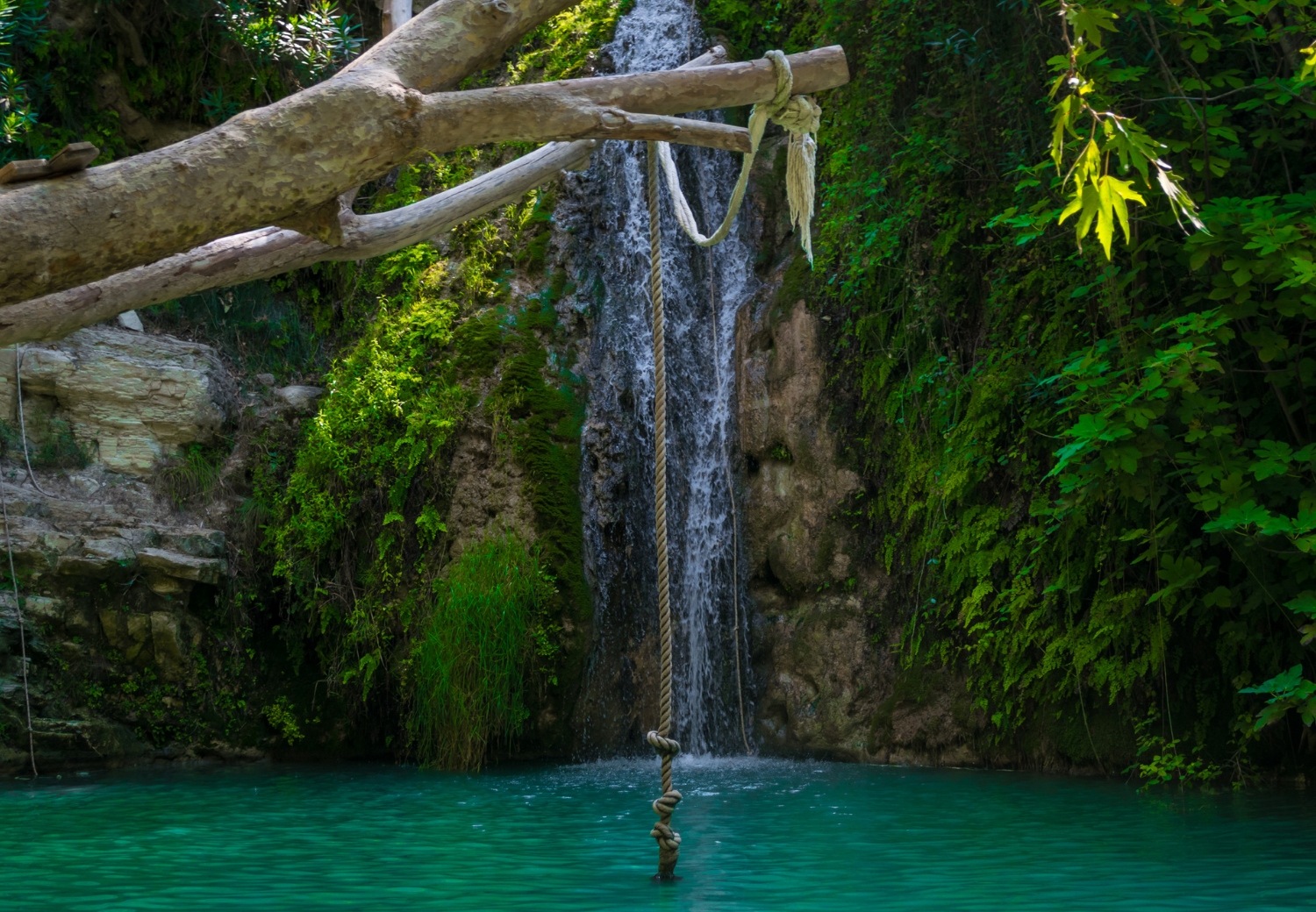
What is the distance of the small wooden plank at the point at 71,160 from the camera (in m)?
2.70

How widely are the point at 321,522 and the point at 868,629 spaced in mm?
4093

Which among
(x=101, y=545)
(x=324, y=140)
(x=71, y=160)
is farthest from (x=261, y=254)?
(x=101, y=545)

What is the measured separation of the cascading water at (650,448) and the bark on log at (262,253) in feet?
13.5

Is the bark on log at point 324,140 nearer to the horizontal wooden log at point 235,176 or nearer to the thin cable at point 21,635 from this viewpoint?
the horizontal wooden log at point 235,176

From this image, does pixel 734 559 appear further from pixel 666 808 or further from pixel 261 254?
pixel 261 254

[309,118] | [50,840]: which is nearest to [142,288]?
[309,118]

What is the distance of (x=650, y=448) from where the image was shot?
357 inches

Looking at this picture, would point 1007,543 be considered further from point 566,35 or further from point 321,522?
point 566,35

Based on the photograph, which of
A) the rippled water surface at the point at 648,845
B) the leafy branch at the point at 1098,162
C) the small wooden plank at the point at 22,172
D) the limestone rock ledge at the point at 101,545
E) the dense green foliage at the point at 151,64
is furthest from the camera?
the dense green foliage at the point at 151,64

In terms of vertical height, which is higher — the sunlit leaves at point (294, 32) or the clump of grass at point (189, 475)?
the sunlit leaves at point (294, 32)

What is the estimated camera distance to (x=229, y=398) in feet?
32.9

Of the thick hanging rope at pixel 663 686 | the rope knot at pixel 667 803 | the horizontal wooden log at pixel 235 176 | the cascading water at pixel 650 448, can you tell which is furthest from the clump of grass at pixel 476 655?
the horizontal wooden log at pixel 235 176

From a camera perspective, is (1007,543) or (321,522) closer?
(1007,543)

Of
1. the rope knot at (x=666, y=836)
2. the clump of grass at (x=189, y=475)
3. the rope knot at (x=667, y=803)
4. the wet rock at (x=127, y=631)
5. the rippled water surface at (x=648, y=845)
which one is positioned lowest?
the rippled water surface at (x=648, y=845)
